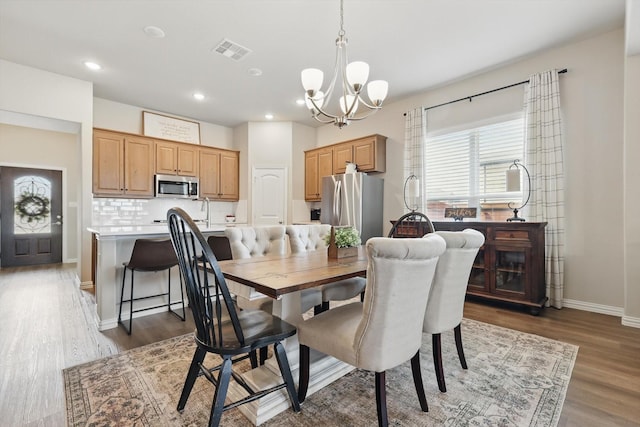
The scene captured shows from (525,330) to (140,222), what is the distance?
575 centimetres

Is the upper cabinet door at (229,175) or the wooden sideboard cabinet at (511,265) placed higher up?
the upper cabinet door at (229,175)

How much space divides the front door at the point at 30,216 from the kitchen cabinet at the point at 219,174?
11.3 feet

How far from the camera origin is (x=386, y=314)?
1.26 meters

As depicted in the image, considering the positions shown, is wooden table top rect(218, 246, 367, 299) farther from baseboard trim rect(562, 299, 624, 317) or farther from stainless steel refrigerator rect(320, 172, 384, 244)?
baseboard trim rect(562, 299, 624, 317)

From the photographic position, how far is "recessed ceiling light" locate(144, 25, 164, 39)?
3029 millimetres

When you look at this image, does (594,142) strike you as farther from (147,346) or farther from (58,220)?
(58,220)

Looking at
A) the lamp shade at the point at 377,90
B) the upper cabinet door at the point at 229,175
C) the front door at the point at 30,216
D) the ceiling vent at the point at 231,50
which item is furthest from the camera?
the upper cabinet door at the point at 229,175

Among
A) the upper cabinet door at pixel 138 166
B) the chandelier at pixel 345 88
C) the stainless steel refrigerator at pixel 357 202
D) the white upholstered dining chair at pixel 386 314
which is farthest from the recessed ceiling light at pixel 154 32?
the white upholstered dining chair at pixel 386 314

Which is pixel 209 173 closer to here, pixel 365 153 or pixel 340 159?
pixel 340 159

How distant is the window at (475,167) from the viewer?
3.76 metres

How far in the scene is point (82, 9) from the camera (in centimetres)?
274

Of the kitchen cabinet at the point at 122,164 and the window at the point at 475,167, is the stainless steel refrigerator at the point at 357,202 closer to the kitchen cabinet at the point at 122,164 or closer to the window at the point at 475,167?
the window at the point at 475,167

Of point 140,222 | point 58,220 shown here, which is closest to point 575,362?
point 140,222

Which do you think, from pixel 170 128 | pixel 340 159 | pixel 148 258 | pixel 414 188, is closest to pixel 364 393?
pixel 148 258
